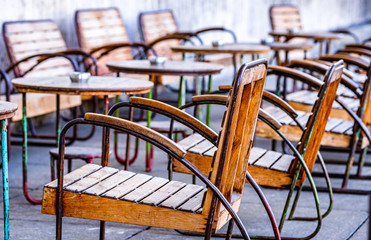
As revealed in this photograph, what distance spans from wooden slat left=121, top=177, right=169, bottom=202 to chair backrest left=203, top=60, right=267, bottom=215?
29 cm

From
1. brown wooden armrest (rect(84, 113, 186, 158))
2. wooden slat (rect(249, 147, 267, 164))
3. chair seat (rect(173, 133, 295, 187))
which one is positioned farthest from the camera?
wooden slat (rect(249, 147, 267, 164))

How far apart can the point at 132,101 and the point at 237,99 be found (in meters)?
0.71

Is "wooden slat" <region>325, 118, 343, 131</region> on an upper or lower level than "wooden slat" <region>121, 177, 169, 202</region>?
lower

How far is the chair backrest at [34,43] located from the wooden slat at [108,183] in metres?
2.71

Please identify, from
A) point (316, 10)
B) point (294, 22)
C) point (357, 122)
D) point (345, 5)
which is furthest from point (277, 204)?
point (345, 5)

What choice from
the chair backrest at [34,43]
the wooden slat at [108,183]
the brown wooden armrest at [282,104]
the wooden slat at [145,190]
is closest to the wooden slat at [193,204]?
the wooden slat at [145,190]

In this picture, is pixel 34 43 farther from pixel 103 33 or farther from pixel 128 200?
pixel 128 200

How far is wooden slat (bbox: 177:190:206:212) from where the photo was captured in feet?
8.86

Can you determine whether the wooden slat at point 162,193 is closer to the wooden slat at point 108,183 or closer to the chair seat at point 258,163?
the wooden slat at point 108,183

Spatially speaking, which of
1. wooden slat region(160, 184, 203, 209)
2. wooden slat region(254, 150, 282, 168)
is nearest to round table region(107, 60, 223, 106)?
wooden slat region(254, 150, 282, 168)

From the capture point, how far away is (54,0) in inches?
265

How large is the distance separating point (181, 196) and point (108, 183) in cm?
31

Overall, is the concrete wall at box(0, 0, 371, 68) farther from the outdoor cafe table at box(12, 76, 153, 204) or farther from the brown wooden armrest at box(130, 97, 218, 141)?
the brown wooden armrest at box(130, 97, 218, 141)

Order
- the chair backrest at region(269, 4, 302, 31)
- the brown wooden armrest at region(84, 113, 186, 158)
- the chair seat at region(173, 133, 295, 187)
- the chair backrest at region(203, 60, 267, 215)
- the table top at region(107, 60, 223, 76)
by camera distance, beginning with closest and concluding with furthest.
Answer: the chair backrest at region(203, 60, 267, 215), the brown wooden armrest at region(84, 113, 186, 158), the chair seat at region(173, 133, 295, 187), the table top at region(107, 60, 223, 76), the chair backrest at region(269, 4, 302, 31)
